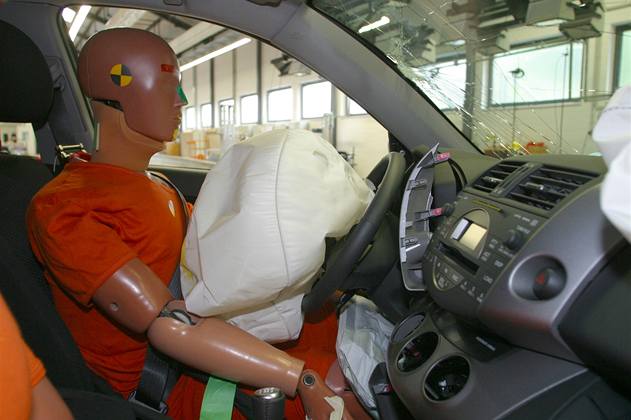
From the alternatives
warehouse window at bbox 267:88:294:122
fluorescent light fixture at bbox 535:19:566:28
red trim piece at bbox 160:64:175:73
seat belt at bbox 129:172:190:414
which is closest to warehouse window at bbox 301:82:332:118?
warehouse window at bbox 267:88:294:122

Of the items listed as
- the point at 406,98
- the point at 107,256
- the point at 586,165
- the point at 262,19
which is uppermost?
the point at 262,19

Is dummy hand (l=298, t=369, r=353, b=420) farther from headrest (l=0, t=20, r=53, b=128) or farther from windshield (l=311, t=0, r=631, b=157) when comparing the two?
headrest (l=0, t=20, r=53, b=128)

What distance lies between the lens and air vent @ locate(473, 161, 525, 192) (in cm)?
93

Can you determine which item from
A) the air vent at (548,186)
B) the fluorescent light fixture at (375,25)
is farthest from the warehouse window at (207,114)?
the air vent at (548,186)

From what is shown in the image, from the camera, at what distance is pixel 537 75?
1.54 meters

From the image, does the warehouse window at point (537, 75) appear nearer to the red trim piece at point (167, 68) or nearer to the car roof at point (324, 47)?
the car roof at point (324, 47)

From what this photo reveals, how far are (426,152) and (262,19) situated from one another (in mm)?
795

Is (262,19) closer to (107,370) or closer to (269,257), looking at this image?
(269,257)

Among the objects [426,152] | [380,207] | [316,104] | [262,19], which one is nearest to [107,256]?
[380,207]

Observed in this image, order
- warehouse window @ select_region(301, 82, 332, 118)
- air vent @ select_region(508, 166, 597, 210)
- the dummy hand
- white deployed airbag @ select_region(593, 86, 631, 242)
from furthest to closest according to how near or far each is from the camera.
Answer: warehouse window @ select_region(301, 82, 332, 118), the dummy hand, air vent @ select_region(508, 166, 597, 210), white deployed airbag @ select_region(593, 86, 631, 242)

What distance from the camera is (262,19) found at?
59.5 inches

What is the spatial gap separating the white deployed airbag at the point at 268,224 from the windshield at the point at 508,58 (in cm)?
70

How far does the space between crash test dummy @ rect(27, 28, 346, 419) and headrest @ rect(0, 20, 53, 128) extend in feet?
0.62

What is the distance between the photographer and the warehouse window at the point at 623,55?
135cm
